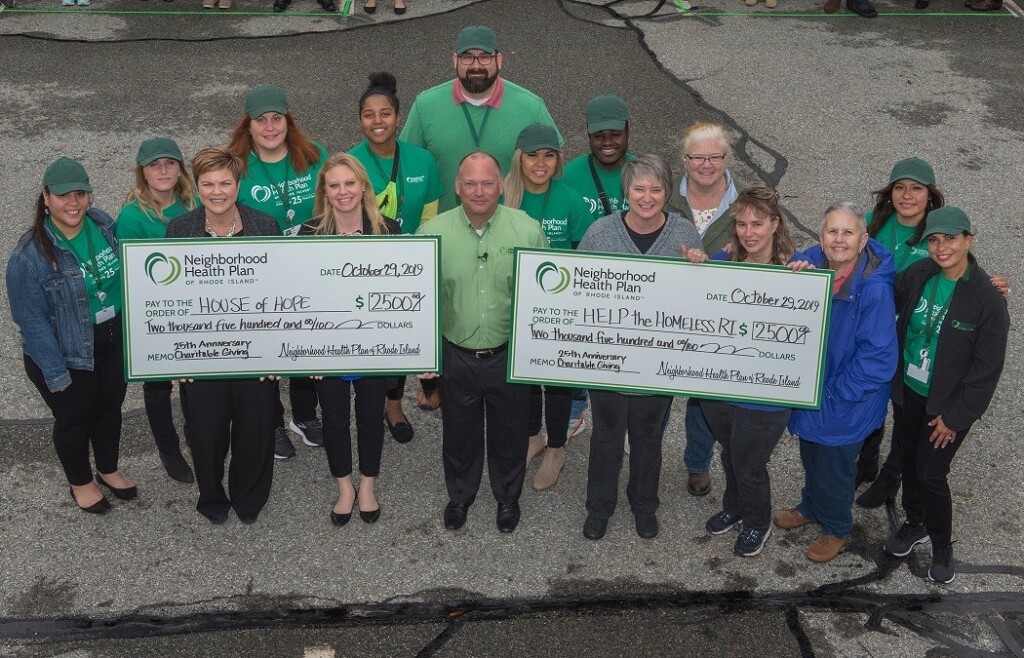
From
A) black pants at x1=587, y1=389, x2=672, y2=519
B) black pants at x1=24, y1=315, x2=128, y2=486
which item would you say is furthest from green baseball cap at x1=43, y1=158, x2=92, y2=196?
black pants at x1=587, y1=389, x2=672, y2=519

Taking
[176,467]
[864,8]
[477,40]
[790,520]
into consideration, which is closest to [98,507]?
[176,467]

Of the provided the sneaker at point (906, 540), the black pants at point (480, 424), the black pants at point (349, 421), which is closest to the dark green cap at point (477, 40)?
the black pants at point (480, 424)

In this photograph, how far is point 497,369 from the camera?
A: 5203mm

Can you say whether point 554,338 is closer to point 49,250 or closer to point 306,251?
point 306,251

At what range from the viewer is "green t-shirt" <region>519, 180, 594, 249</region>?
18.2 ft

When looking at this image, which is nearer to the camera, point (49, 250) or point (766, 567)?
point (49, 250)

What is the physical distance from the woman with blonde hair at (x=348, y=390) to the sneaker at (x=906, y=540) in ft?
9.16

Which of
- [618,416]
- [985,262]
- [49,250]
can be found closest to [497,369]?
[618,416]

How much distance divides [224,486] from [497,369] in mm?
1891

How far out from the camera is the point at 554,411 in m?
5.84

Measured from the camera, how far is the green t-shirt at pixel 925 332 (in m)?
4.80

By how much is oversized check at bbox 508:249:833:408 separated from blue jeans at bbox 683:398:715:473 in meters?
0.67

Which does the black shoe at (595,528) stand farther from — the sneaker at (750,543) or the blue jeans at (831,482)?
the blue jeans at (831,482)

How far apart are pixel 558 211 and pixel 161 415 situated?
2.52 meters
